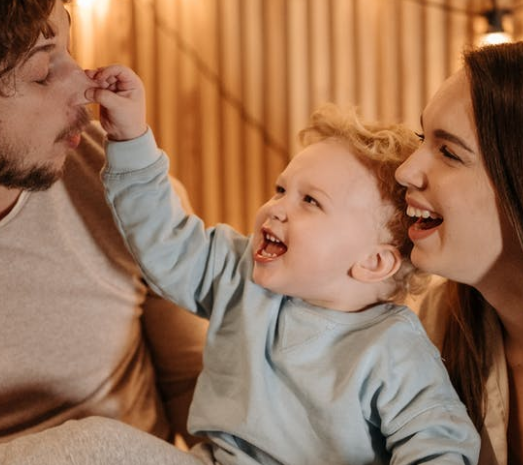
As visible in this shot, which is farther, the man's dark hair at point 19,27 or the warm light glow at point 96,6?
the warm light glow at point 96,6

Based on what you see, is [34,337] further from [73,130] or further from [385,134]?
[385,134]

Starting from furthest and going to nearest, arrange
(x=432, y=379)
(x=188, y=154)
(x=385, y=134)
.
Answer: (x=188, y=154)
(x=385, y=134)
(x=432, y=379)

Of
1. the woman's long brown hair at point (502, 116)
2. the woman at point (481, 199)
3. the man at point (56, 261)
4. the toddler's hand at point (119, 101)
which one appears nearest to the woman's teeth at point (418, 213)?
the woman at point (481, 199)

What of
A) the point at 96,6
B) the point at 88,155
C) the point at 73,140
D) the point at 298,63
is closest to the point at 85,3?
the point at 96,6

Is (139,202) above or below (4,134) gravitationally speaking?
below

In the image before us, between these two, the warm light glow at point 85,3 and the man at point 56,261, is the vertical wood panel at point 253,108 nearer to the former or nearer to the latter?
the warm light glow at point 85,3

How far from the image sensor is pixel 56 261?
141 centimetres

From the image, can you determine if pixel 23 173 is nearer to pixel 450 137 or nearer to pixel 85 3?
pixel 450 137

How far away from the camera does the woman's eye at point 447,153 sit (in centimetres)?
119

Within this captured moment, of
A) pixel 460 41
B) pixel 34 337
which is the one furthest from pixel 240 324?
pixel 460 41

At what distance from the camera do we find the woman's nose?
3.93 feet

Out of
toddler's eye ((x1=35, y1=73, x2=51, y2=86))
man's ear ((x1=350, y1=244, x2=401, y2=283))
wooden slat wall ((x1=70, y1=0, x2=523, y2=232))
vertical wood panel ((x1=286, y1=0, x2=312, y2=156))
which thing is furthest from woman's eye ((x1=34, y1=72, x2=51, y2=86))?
vertical wood panel ((x1=286, y1=0, x2=312, y2=156))

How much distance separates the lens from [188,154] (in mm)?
2736

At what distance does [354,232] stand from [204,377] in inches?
14.6
